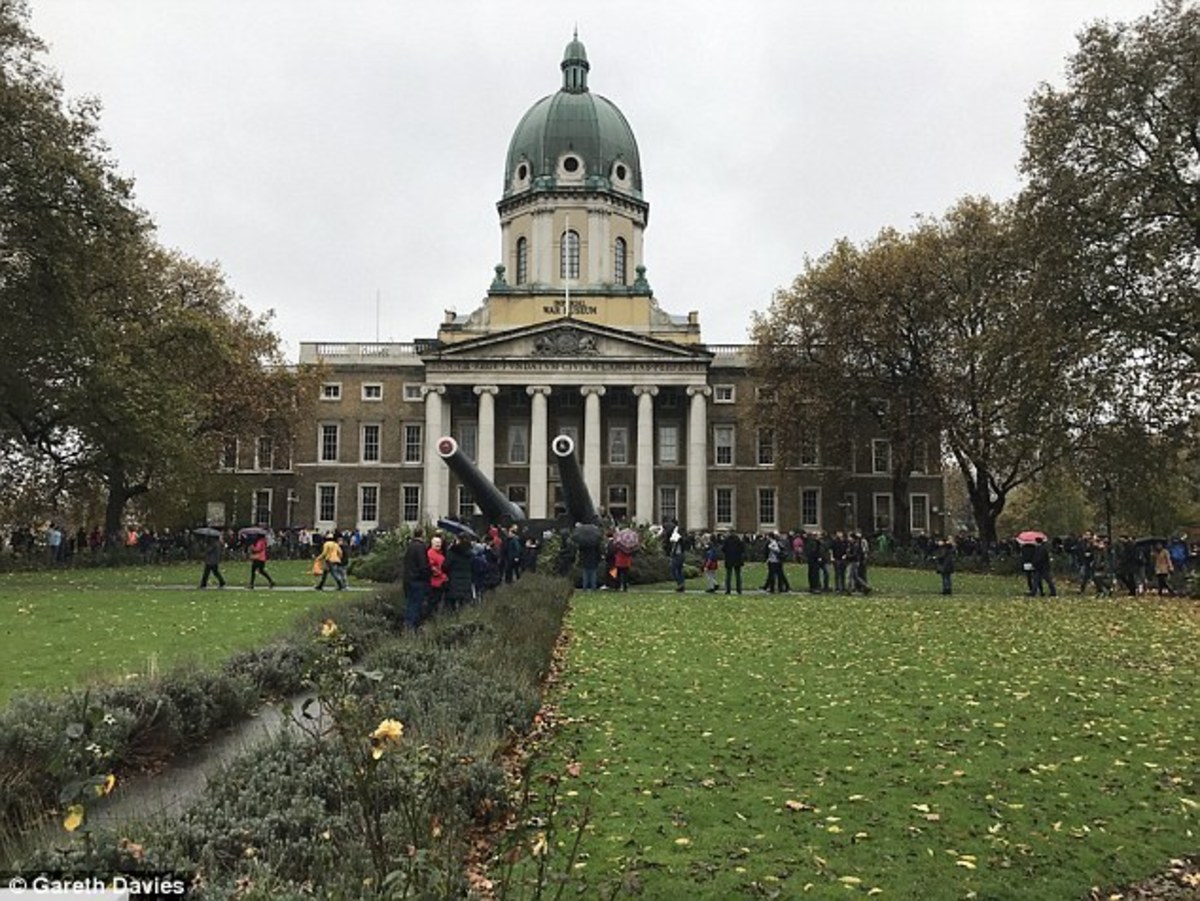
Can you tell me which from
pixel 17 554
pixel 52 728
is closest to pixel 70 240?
pixel 17 554

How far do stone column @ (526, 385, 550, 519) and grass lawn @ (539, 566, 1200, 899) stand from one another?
138 ft

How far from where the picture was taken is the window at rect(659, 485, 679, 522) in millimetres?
61531

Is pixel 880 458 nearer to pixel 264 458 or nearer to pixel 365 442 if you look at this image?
pixel 365 442

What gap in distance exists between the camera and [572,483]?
29500 mm

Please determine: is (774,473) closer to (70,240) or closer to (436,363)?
(436,363)

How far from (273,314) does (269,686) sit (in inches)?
1658

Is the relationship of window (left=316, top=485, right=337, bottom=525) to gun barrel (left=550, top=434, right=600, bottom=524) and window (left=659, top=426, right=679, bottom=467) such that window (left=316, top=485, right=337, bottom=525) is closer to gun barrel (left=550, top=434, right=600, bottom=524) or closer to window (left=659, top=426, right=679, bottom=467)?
window (left=659, top=426, right=679, bottom=467)

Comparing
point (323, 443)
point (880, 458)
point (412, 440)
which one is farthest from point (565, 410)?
point (880, 458)

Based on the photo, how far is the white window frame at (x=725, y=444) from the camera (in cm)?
6250

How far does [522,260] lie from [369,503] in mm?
17676

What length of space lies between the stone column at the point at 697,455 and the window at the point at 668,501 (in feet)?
6.47

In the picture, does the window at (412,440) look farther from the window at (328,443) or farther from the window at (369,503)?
the window at (328,443)

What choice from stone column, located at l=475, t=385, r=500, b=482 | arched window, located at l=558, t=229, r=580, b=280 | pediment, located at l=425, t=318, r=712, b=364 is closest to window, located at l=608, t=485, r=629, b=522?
stone column, located at l=475, t=385, r=500, b=482

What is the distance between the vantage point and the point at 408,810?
4.52m
